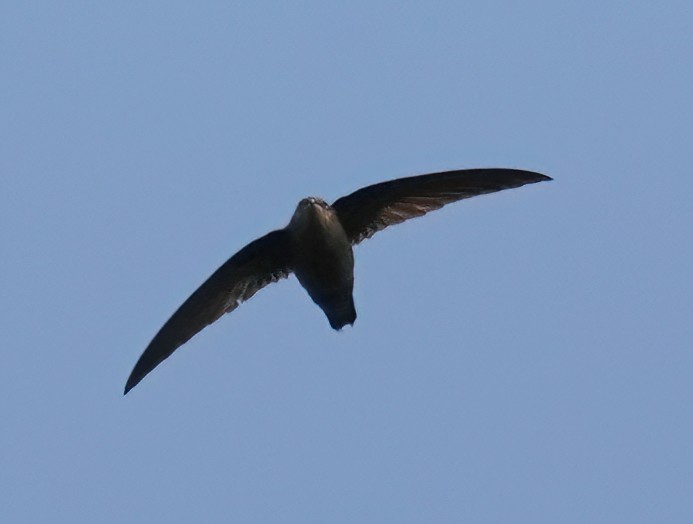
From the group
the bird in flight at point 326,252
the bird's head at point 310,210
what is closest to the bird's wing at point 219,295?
the bird in flight at point 326,252

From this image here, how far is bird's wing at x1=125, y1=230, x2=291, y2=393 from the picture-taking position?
18516 mm

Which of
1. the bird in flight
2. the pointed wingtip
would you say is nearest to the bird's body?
the bird in flight

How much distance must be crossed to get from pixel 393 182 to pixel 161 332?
2815mm

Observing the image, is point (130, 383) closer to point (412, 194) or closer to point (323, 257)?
point (323, 257)

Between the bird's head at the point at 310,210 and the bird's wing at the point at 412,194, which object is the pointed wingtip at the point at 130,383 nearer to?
the bird's head at the point at 310,210

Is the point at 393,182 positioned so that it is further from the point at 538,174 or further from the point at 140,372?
the point at 140,372

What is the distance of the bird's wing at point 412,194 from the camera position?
1834cm

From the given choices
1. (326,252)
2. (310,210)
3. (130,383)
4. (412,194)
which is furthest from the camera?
(130,383)

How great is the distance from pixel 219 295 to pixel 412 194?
7.25 ft

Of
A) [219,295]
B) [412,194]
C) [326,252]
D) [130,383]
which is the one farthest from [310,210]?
[130,383]

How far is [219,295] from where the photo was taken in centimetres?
Answer: 1878

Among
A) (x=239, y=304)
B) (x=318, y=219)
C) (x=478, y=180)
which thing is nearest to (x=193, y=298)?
(x=239, y=304)

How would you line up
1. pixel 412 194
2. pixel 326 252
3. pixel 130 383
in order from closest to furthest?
pixel 326 252 < pixel 412 194 < pixel 130 383

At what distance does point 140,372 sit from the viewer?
740 inches
